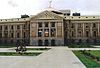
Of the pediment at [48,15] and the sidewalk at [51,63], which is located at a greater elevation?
the pediment at [48,15]

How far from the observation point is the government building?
108562mm

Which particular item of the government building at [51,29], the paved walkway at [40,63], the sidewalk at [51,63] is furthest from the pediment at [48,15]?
the paved walkway at [40,63]

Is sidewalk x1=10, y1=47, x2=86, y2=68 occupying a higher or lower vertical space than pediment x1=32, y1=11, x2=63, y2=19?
lower

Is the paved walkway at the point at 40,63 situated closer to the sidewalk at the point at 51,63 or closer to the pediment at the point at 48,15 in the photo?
the sidewalk at the point at 51,63

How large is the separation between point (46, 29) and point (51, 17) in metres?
5.36

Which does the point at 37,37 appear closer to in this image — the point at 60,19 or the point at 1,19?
the point at 60,19

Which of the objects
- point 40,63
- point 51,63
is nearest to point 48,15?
point 51,63

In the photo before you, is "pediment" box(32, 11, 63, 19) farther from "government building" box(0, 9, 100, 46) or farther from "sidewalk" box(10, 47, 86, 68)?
"sidewalk" box(10, 47, 86, 68)

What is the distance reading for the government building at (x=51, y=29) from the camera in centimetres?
10856

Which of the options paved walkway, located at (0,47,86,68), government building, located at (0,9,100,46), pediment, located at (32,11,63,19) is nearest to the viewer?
paved walkway, located at (0,47,86,68)

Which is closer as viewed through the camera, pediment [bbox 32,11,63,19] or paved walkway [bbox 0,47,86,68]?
paved walkway [bbox 0,47,86,68]

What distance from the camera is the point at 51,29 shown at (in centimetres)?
10994

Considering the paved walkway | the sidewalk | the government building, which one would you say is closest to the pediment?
the government building

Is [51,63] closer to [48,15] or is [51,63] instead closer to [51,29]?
[48,15]
